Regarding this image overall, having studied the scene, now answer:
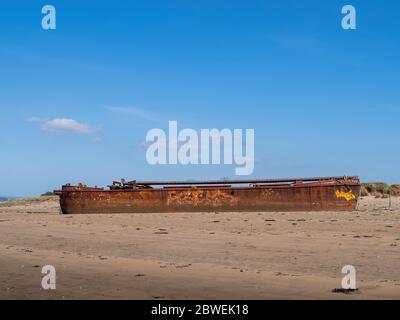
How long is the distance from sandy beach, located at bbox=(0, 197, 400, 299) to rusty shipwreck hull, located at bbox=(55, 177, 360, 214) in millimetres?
4909

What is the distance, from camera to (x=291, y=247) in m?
10.1

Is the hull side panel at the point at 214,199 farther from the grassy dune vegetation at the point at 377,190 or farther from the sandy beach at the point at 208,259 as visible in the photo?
the grassy dune vegetation at the point at 377,190

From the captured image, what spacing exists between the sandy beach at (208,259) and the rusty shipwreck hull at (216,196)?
491 centimetres

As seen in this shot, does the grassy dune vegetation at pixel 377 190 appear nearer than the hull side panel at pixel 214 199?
No

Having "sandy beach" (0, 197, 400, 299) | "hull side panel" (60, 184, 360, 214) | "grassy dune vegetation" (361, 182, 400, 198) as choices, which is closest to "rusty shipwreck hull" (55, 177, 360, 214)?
"hull side panel" (60, 184, 360, 214)

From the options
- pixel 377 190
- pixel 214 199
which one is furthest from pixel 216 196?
pixel 377 190

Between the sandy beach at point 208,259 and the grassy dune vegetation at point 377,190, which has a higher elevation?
the grassy dune vegetation at point 377,190

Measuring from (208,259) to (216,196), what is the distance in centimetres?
1216

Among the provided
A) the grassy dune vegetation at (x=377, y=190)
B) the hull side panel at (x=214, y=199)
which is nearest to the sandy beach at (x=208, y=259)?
the hull side panel at (x=214, y=199)

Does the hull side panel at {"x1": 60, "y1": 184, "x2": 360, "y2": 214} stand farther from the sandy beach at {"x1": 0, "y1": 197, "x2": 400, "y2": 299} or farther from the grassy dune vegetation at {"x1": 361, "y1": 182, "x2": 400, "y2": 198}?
the grassy dune vegetation at {"x1": 361, "y1": 182, "x2": 400, "y2": 198}

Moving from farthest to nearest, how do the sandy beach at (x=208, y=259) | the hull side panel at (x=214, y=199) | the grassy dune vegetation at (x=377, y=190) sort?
1. the grassy dune vegetation at (x=377, y=190)
2. the hull side panel at (x=214, y=199)
3. the sandy beach at (x=208, y=259)

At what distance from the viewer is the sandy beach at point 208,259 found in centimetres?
657

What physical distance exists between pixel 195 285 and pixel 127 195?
15935 millimetres
